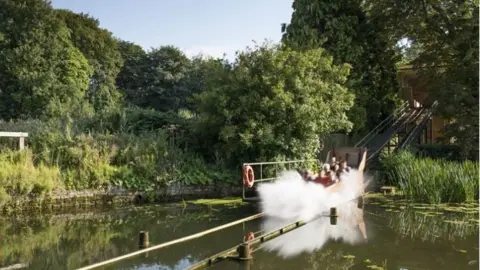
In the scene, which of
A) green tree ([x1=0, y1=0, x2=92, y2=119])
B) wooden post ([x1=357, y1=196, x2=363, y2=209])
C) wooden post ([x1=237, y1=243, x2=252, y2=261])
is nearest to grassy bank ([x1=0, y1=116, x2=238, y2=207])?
wooden post ([x1=357, y1=196, x2=363, y2=209])

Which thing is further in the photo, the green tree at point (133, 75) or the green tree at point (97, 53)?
the green tree at point (133, 75)

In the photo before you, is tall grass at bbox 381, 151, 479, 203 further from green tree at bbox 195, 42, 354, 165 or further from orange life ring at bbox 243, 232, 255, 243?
orange life ring at bbox 243, 232, 255, 243

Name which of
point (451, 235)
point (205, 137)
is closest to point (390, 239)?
point (451, 235)

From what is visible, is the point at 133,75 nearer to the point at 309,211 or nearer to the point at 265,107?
the point at 265,107

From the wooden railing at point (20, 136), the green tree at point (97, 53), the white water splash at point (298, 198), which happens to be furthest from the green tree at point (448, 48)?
the green tree at point (97, 53)

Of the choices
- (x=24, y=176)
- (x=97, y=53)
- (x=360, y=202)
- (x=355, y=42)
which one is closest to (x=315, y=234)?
(x=360, y=202)

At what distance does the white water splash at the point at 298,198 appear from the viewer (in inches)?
467

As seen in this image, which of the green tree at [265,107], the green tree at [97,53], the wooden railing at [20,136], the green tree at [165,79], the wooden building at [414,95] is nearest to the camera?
the wooden railing at [20,136]

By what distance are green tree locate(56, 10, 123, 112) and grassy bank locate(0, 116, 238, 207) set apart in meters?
19.5

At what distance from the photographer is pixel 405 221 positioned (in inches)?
421

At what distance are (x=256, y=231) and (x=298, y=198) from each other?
2896 mm

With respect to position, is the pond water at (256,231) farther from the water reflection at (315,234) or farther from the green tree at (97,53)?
the green tree at (97,53)

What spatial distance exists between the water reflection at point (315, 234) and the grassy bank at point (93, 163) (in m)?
4.99

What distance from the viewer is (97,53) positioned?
3875 centimetres
